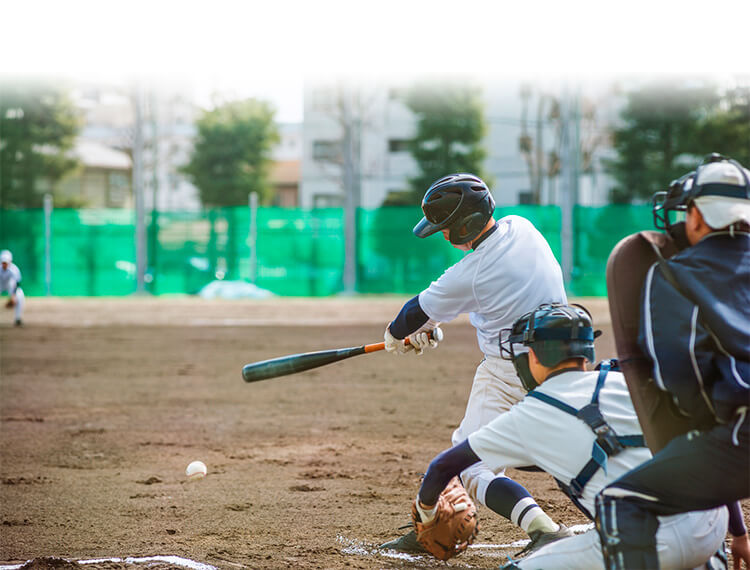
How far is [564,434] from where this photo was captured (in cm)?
307

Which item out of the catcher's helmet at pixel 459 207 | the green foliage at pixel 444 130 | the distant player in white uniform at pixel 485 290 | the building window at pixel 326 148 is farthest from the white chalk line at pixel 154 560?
the building window at pixel 326 148

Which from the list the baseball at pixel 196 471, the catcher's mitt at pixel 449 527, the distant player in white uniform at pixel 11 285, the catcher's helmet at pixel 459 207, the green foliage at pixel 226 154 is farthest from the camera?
the green foliage at pixel 226 154

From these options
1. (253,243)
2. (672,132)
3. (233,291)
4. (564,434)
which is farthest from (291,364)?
(672,132)

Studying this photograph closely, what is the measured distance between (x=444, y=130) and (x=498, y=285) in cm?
3137

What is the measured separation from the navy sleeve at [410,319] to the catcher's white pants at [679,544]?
149 cm

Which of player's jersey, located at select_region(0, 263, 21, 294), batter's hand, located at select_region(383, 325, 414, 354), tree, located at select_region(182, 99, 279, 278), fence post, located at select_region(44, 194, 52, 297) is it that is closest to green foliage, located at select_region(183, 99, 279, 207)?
tree, located at select_region(182, 99, 279, 278)

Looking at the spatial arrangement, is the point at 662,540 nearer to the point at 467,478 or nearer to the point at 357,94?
the point at 467,478

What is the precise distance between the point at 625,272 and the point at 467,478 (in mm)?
1615

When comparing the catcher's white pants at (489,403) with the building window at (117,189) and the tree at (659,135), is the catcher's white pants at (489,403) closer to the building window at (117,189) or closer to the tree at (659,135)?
the tree at (659,135)

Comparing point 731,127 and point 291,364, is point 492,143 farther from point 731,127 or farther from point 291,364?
point 291,364

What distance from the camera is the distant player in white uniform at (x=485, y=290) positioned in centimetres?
418

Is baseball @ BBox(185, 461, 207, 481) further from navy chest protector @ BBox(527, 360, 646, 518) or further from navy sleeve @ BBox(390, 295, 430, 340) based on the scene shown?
navy chest protector @ BBox(527, 360, 646, 518)

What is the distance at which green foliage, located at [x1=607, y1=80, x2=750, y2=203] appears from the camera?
2930 centimetres

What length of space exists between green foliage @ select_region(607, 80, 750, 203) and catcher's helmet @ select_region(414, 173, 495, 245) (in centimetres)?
2604
